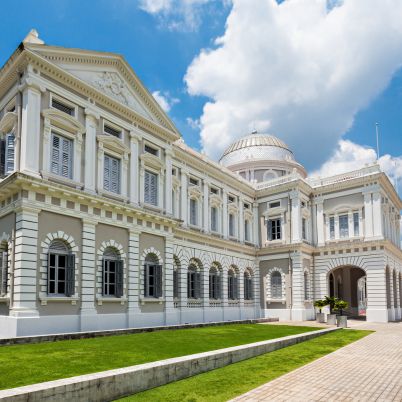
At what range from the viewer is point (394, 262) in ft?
119

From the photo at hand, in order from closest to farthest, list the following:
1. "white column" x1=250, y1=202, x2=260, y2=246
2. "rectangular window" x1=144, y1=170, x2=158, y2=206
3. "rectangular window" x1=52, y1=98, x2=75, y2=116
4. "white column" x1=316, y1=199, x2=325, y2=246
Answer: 1. "rectangular window" x1=52, y1=98, x2=75, y2=116
2. "rectangular window" x1=144, y1=170, x2=158, y2=206
3. "white column" x1=316, y1=199, x2=325, y2=246
4. "white column" x1=250, y1=202, x2=260, y2=246

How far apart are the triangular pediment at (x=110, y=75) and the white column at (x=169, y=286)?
7142mm

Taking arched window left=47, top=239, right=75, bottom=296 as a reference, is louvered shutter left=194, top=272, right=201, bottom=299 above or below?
below

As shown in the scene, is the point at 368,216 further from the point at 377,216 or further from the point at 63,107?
the point at 63,107

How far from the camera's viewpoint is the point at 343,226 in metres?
34.8

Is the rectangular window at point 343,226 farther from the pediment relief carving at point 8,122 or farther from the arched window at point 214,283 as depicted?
the pediment relief carving at point 8,122

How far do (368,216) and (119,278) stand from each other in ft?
68.9

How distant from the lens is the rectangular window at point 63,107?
19359 mm

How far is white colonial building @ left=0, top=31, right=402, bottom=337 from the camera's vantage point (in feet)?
57.7

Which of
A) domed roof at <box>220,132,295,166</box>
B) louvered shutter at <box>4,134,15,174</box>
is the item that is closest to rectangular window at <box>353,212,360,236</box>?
domed roof at <box>220,132,295,166</box>

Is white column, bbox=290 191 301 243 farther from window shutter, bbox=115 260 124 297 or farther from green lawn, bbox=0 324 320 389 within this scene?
green lawn, bbox=0 324 320 389

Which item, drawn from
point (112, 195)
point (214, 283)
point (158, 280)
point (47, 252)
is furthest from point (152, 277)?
point (214, 283)

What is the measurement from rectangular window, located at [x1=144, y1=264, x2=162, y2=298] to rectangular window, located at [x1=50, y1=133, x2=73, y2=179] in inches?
265

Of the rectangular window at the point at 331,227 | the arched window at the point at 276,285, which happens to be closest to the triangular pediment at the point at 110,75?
the arched window at the point at 276,285
